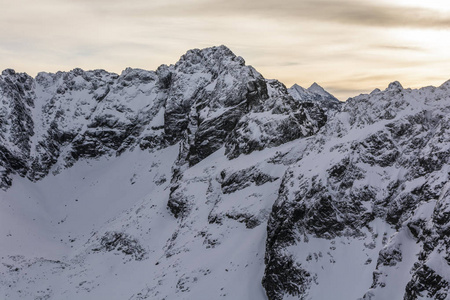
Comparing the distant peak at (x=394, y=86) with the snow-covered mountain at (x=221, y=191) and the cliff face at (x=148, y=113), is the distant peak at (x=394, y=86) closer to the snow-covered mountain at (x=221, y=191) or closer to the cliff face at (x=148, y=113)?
the snow-covered mountain at (x=221, y=191)

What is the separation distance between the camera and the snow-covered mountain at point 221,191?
5038cm

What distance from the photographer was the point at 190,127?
106m

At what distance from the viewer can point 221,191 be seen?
80375mm

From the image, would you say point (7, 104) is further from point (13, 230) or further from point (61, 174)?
point (13, 230)

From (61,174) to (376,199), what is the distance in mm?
97135

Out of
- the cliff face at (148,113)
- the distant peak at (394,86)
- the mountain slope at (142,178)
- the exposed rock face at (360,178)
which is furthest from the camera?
the cliff face at (148,113)

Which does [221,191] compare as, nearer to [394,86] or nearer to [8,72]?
[394,86]

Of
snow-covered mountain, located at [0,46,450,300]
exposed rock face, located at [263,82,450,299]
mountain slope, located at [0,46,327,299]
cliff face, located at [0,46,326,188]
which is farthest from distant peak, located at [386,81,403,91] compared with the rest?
cliff face, located at [0,46,326,188]

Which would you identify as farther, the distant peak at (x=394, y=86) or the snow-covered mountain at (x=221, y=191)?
the distant peak at (x=394, y=86)

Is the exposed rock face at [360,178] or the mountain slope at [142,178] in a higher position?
the exposed rock face at [360,178]

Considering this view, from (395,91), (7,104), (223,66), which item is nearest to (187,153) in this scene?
(223,66)

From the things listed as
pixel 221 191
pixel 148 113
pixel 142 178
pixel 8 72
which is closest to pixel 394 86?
pixel 221 191

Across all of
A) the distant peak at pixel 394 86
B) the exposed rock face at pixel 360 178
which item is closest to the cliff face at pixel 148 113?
the exposed rock face at pixel 360 178

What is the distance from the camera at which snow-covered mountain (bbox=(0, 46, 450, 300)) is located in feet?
165
